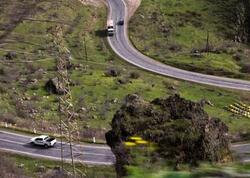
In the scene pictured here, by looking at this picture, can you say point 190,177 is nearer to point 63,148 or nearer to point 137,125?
point 137,125

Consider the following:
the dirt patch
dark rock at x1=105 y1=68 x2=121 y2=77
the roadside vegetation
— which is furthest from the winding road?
dark rock at x1=105 y1=68 x2=121 y2=77

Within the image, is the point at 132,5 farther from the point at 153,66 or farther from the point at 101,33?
the point at 153,66

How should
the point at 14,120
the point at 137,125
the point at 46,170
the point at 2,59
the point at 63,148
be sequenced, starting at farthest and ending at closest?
the point at 2,59 < the point at 14,120 < the point at 63,148 < the point at 46,170 < the point at 137,125

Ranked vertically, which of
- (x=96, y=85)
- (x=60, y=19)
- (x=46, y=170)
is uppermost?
(x=60, y=19)

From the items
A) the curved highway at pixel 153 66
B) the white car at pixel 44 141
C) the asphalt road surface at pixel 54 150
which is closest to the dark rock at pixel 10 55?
the curved highway at pixel 153 66

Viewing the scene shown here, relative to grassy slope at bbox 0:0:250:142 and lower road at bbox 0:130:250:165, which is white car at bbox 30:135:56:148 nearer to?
lower road at bbox 0:130:250:165

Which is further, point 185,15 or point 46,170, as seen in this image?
point 185,15

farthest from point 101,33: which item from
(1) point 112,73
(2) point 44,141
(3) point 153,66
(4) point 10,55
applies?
(2) point 44,141

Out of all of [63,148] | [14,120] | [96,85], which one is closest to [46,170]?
[63,148]
